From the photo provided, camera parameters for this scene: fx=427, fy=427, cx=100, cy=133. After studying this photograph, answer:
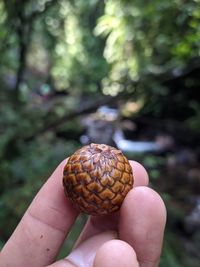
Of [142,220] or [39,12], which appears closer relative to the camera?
[142,220]

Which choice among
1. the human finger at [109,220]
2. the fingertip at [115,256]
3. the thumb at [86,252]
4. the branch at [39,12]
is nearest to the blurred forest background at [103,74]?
the branch at [39,12]

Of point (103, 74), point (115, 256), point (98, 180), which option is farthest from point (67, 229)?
point (103, 74)

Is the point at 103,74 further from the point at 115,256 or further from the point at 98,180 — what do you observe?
the point at 115,256

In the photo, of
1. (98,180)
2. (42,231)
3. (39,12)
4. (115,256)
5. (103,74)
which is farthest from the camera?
(103,74)

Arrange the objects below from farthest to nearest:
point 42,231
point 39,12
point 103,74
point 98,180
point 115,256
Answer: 1. point 103,74
2. point 39,12
3. point 42,231
4. point 98,180
5. point 115,256

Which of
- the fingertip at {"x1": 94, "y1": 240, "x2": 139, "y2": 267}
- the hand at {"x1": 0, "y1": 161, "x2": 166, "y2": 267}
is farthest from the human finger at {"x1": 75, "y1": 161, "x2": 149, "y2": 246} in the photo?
the fingertip at {"x1": 94, "y1": 240, "x2": 139, "y2": 267}

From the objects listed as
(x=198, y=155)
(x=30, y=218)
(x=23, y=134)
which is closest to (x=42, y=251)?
(x=30, y=218)
